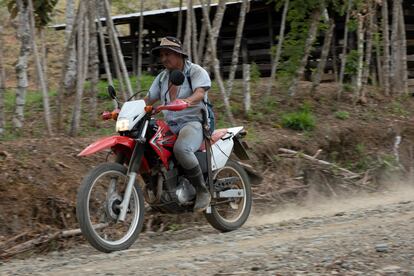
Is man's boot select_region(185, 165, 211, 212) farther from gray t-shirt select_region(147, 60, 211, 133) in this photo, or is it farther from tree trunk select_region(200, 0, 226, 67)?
tree trunk select_region(200, 0, 226, 67)

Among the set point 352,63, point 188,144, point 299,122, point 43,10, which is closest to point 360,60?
point 352,63

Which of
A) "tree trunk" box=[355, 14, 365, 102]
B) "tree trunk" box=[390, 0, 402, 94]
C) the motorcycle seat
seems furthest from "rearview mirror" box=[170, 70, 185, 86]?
"tree trunk" box=[390, 0, 402, 94]

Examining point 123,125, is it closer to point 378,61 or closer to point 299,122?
point 299,122

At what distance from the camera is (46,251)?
7.08m

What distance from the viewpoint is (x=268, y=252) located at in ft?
19.3

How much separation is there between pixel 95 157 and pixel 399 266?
5116mm

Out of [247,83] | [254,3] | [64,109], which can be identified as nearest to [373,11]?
[247,83]

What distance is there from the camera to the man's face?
276 inches

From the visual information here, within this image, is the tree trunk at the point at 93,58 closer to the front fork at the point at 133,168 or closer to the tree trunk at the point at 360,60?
the front fork at the point at 133,168

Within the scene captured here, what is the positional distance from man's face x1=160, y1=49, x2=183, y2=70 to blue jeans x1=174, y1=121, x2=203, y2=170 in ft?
2.10

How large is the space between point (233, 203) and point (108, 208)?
1.97m

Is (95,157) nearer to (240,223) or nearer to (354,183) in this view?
(240,223)

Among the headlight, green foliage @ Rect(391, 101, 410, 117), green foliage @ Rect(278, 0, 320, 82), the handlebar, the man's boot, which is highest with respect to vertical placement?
green foliage @ Rect(278, 0, 320, 82)

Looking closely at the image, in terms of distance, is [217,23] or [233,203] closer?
[233,203]
